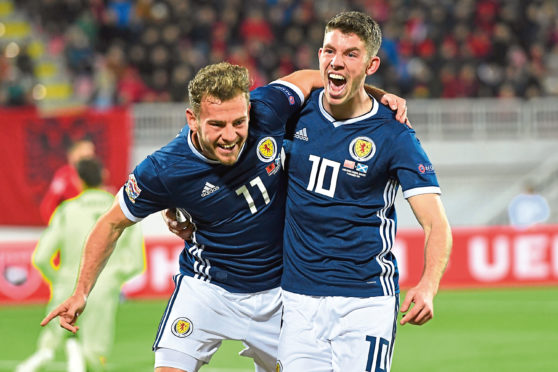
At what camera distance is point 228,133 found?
4.67 meters

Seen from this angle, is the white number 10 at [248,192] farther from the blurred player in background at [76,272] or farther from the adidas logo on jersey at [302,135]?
the blurred player in background at [76,272]

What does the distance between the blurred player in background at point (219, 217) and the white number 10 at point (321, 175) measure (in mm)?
242

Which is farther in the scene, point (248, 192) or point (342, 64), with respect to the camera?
point (248, 192)

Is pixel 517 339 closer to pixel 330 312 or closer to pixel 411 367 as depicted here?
pixel 411 367

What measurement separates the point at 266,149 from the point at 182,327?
3.48 ft

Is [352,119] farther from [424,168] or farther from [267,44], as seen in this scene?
[267,44]

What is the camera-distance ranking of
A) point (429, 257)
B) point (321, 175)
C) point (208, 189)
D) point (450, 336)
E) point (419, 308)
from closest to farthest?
1. point (419, 308)
2. point (429, 257)
3. point (321, 175)
4. point (208, 189)
5. point (450, 336)

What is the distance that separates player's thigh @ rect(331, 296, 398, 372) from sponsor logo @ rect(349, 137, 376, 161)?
0.71 metres

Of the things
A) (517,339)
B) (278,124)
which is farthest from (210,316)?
(517,339)

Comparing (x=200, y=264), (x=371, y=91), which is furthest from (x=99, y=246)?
(x=371, y=91)

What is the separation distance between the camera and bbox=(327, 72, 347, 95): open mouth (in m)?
4.75

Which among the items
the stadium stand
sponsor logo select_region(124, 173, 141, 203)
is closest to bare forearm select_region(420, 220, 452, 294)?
sponsor logo select_region(124, 173, 141, 203)

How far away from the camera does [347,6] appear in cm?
2003

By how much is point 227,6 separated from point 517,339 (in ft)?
35.6
